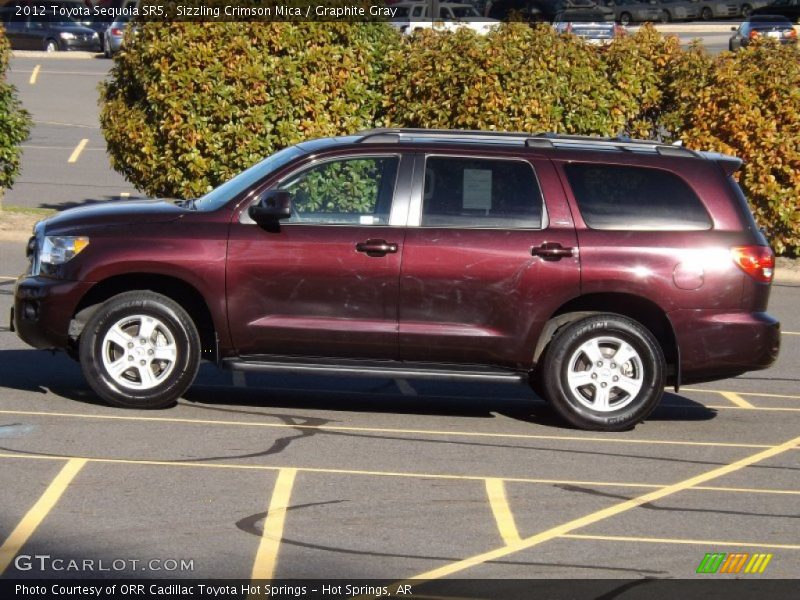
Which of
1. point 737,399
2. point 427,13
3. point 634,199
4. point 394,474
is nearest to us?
point 394,474

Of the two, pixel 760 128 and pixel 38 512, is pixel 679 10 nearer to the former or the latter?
pixel 760 128

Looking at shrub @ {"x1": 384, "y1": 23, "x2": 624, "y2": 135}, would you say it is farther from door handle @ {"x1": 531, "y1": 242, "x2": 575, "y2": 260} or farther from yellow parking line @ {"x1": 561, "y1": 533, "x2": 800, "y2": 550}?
yellow parking line @ {"x1": 561, "y1": 533, "x2": 800, "y2": 550}

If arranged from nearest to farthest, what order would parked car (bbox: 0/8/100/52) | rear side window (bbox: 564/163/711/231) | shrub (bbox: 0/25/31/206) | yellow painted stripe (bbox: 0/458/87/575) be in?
yellow painted stripe (bbox: 0/458/87/575), rear side window (bbox: 564/163/711/231), shrub (bbox: 0/25/31/206), parked car (bbox: 0/8/100/52)

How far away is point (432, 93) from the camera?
16.7 meters

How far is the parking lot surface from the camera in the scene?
6.40 metres

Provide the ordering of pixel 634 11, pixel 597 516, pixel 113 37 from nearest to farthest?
pixel 597 516, pixel 113 37, pixel 634 11

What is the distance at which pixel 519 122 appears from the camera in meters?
16.6

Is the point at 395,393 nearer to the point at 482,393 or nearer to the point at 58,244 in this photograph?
the point at 482,393

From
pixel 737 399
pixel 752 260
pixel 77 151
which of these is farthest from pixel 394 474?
pixel 77 151

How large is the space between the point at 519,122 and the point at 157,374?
8.33m

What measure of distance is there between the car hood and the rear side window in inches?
102

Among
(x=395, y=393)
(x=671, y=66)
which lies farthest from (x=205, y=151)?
(x=395, y=393)

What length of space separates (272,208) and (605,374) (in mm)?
2363

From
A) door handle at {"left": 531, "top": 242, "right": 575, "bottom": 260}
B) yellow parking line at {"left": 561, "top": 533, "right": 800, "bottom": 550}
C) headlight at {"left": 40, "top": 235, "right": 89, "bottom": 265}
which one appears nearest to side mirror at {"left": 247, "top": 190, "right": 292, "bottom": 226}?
headlight at {"left": 40, "top": 235, "right": 89, "bottom": 265}
